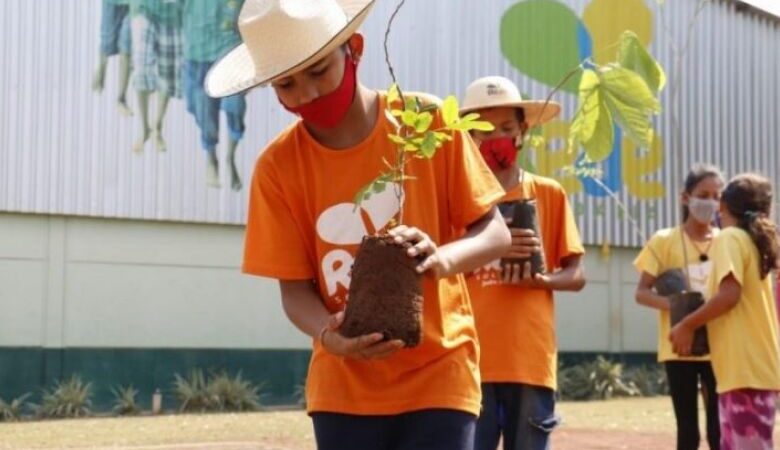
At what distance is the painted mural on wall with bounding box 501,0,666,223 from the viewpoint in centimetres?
2219

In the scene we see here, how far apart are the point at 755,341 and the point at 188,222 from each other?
12777 mm

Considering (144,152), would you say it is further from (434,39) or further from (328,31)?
(328,31)

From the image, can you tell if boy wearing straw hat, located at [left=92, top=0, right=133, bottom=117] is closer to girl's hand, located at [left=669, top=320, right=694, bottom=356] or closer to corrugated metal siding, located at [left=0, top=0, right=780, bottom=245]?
corrugated metal siding, located at [left=0, top=0, right=780, bottom=245]

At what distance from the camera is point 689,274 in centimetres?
868

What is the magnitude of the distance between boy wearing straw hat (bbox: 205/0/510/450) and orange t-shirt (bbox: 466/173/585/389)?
→ 6.13 ft

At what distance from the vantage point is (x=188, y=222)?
19.0 metres

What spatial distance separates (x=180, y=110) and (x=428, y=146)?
15170mm

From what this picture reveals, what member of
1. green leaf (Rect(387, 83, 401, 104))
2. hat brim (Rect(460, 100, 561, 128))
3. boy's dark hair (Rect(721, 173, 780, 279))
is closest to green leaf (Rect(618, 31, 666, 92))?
hat brim (Rect(460, 100, 561, 128))

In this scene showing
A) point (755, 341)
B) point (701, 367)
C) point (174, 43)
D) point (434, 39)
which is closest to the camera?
point (755, 341)

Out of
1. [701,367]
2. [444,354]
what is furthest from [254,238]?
[701,367]

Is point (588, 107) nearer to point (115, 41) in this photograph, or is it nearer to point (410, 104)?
point (410, 104)

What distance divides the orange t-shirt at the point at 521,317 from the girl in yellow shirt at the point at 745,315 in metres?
1.10

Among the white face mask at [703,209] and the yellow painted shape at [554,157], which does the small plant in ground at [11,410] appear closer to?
the yellow painted shape at [554,157]

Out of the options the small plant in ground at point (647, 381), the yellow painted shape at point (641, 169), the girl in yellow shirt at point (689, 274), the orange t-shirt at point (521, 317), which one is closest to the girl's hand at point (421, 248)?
the orange t-shirt at point (521, 317)
